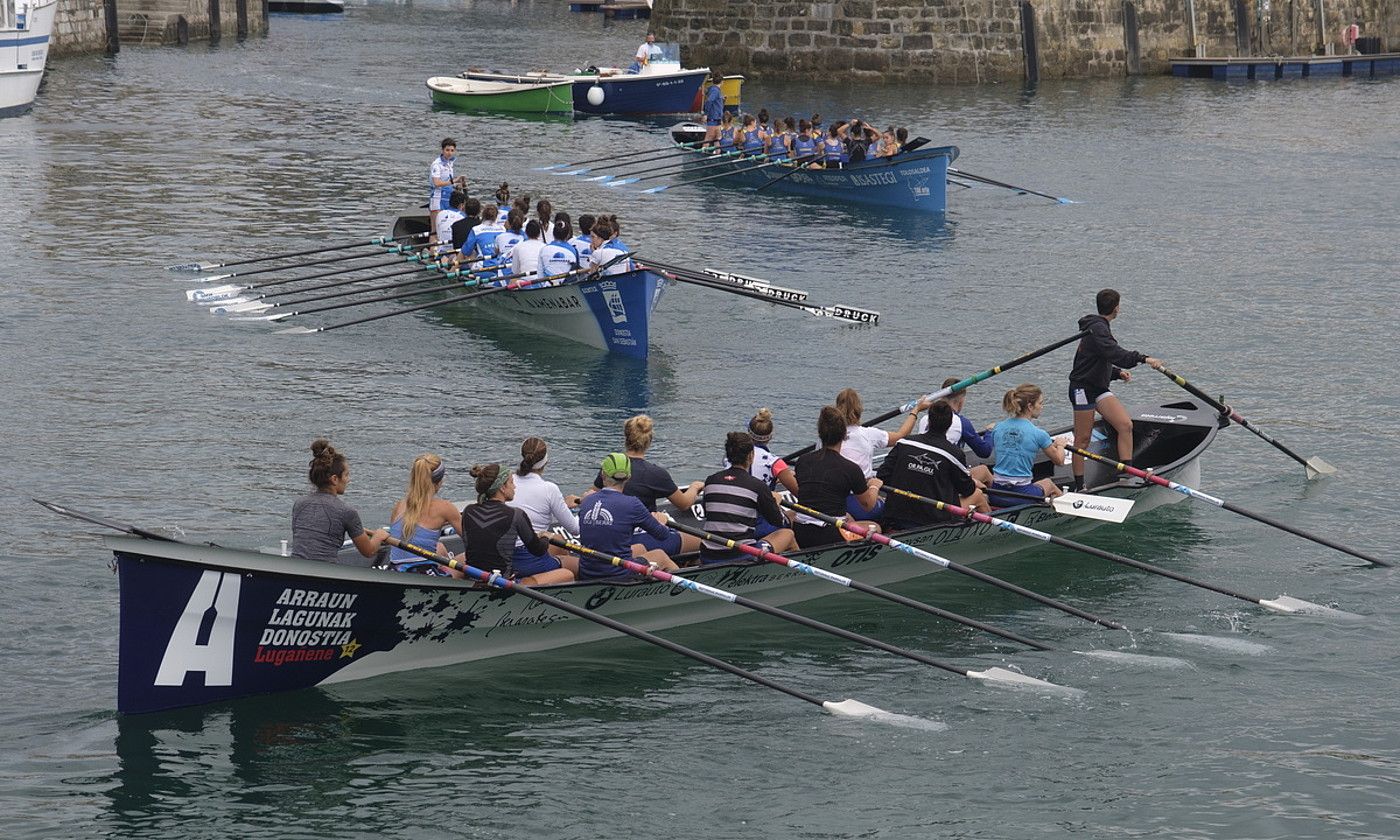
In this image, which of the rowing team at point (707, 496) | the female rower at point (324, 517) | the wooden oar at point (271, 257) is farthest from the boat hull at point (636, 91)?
the female rower at point (324, 517)

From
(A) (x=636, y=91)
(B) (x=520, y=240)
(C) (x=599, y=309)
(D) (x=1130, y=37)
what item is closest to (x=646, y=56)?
(A) (x=636, y=91)

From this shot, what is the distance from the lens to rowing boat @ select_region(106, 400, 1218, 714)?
479 inches

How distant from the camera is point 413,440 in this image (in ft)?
66.6

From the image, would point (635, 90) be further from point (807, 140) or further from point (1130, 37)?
point (1130, 37)

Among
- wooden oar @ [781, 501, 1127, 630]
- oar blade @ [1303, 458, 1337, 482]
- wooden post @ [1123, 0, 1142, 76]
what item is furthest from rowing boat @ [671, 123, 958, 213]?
wooden post @ [1123, 0, 1142, 76]

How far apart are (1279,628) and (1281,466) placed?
5.51 meters

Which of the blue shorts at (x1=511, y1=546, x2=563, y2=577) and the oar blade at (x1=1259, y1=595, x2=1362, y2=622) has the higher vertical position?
the blue shorts at (x1=511, y1=546, x2=563, y2=577)

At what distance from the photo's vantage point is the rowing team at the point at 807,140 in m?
36.7

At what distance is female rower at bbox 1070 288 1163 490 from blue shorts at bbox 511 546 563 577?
638 cm

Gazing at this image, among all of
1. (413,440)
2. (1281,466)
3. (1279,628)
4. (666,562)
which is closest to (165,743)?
(666,562)

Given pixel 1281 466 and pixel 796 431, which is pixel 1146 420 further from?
pixel 796 431

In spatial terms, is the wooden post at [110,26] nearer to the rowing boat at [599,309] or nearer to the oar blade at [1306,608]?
the rowing boat at [599,309]

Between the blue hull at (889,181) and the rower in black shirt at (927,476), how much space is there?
816 inches

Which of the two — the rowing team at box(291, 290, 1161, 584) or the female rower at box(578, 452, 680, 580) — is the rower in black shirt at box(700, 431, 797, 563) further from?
the female rower at box(578, 452, 680, 580)
